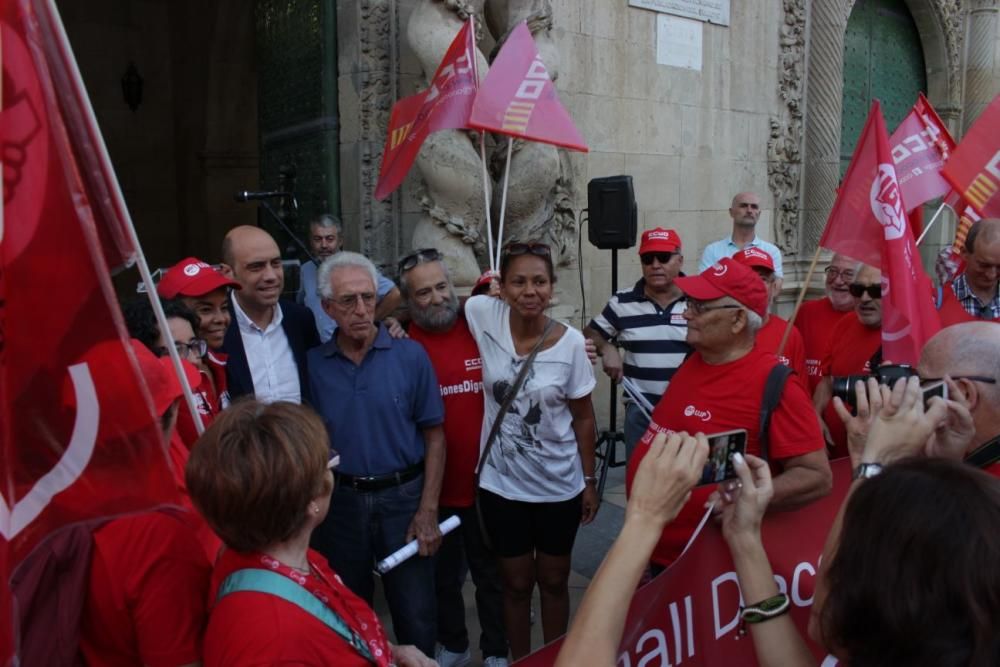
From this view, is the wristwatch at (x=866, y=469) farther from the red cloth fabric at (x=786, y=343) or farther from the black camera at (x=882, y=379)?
the red cloth fabric at (x=786, y=343)

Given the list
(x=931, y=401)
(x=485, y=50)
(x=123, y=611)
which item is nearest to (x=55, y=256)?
(x=123, y=611)

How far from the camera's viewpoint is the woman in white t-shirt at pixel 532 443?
3271 mm

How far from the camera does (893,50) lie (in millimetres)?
10375

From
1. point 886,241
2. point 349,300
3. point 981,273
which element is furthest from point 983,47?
point 349,300

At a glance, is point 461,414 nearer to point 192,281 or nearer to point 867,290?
point 192,281

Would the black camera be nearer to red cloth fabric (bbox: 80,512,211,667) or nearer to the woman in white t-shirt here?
the woman in white t-shirt

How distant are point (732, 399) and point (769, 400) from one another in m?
0.11

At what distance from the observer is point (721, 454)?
1.85m

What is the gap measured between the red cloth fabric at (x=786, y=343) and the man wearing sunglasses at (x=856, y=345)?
0.15 m

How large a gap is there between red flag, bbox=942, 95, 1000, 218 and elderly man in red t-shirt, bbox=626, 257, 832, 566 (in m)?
1.66

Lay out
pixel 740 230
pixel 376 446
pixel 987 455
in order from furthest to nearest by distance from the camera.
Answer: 1. pixel 740 230
2. pixel 376 446
3. pixel 987 455

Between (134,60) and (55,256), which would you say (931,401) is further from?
(134,60)

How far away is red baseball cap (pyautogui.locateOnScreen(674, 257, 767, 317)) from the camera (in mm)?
2684

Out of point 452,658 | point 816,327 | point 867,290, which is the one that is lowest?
point 452,658
